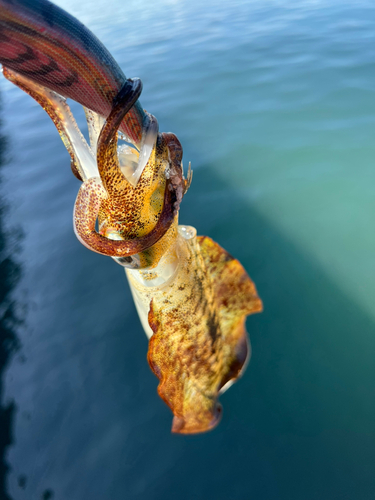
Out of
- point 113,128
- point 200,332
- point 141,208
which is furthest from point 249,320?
point 113,128

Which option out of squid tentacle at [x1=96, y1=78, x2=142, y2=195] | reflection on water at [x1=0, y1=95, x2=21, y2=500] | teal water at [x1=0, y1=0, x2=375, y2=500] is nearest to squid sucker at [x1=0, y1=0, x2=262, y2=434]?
squid tentacle at [x1=96, y1=78, x2=142, y2=195]

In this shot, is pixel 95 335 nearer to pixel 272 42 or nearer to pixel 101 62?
pixel 101 62

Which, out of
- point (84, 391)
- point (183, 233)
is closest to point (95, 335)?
point (84, 391)

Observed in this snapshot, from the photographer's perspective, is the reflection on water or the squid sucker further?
the reflection on water

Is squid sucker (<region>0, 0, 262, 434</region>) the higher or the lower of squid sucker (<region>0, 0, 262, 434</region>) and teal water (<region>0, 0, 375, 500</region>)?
the higher

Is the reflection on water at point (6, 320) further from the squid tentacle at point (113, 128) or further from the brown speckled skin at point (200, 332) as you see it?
the squid tentacle at point (113, 128)

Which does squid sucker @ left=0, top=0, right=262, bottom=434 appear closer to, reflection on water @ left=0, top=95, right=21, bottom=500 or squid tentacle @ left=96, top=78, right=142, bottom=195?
squid tentacle @ left=96, top=78, right=142, bottom=195

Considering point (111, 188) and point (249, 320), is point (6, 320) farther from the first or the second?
point (111, 188)
